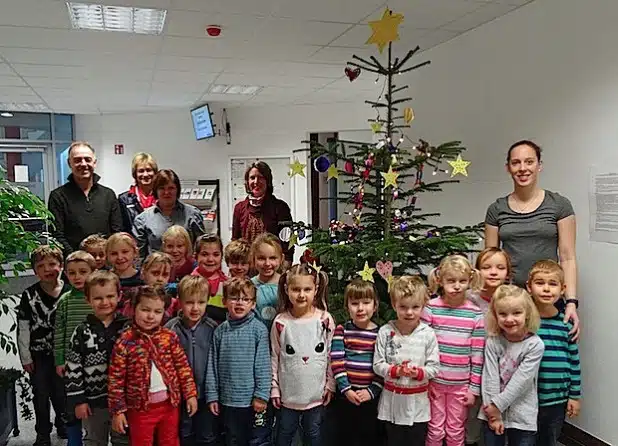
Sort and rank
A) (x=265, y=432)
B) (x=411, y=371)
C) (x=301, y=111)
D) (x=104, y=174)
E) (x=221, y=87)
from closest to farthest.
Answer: (x=411, y=371), (x=265, y=432), (x=221, y=87), (x=301, y=111), (x=104, y=174)

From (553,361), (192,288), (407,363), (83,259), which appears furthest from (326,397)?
(83,259)

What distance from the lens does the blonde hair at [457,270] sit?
98.6 inches

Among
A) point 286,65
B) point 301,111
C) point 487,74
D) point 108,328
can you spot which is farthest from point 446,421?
point 301,111

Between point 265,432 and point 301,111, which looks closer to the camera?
point 265,432

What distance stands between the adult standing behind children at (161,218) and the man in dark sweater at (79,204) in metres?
0.24

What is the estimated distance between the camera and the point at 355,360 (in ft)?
8.22

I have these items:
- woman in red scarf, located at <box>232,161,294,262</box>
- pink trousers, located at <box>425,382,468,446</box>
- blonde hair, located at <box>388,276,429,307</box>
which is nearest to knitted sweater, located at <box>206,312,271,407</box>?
blonde hair, located at <box>388,276,429,307</box>

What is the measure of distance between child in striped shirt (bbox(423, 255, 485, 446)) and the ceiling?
1.90 meters

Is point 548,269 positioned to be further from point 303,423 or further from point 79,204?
point 79,204

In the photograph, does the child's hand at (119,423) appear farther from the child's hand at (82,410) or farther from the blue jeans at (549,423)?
the blue jeans at (549,423)

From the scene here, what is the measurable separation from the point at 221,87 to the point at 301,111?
5.39 ft

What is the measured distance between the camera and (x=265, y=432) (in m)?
2.59

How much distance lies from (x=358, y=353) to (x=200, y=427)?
803 mm

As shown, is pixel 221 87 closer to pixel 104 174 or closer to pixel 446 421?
pixel 104 174
